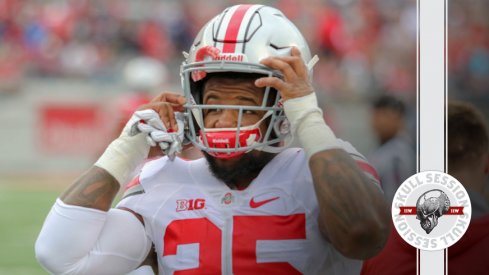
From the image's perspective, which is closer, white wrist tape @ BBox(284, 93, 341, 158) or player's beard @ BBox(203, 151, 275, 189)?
white wrist tape @ BBox(284, 93, 341, 158)

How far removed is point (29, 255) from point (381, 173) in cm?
433

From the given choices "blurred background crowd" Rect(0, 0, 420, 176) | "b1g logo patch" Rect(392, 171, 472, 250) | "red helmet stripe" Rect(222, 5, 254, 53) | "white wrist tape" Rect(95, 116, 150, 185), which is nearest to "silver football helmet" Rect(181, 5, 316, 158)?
"red helmet stripe" Rect(222, 5, 254, 53)

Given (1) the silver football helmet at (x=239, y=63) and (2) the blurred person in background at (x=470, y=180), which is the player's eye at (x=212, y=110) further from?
(2) the blurred person in background at (x=470, y=180)

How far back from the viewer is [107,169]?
5.72 feet

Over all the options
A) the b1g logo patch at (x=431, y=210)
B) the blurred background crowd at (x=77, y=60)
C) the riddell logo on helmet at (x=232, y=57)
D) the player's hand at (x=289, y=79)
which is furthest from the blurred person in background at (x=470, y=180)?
the blurred background crowd at (x=77, y=60)

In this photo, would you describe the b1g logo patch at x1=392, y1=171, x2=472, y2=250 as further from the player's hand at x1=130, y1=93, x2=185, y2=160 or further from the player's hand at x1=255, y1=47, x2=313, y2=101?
the player's hand at x1=130, y1=93, x2=185, y2=160

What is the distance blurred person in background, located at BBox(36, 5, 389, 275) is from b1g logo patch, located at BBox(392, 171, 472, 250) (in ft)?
0.16

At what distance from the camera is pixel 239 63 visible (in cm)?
167

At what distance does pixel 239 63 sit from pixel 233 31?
0.25 feet

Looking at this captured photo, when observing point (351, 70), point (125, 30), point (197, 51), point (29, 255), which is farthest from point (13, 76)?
point (197, 51)

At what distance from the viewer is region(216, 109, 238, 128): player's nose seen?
5.46 feet

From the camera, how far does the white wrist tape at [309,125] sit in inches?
62.5

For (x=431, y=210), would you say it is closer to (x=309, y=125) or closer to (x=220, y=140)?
(x=309, y=125)

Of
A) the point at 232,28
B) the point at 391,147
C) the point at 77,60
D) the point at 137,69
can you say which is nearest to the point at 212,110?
the point at 232,28
